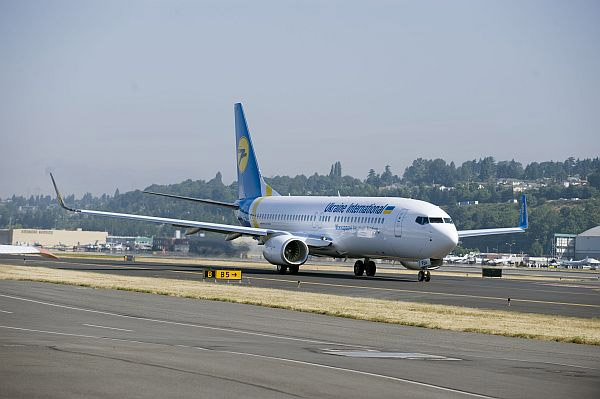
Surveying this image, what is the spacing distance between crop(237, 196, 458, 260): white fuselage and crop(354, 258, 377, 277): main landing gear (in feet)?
2.24

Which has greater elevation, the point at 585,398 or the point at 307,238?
the point at 307,238

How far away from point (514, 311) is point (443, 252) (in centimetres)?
1959

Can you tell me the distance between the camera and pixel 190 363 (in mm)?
17625

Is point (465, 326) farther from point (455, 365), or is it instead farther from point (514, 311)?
point (455, 365)

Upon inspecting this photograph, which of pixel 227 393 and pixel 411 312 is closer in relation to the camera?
pixel 227 393

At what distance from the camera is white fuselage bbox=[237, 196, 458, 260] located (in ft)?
183

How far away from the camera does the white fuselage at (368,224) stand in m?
55.8

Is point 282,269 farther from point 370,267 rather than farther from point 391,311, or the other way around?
point 391,311

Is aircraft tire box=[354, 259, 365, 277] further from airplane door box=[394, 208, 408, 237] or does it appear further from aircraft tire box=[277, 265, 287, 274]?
airplane door box=[394, 208, 408, 237]

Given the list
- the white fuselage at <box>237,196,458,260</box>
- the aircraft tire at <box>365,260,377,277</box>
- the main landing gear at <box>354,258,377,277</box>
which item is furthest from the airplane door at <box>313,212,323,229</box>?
the aircraft tire at <box>365,260,377,277</box>

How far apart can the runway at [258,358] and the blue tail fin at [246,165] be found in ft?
147

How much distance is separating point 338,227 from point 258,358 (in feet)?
145

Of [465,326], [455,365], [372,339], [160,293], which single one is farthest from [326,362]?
[160,293]

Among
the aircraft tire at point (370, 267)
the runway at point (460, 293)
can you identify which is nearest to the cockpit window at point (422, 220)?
the runway at point (460, 293)
